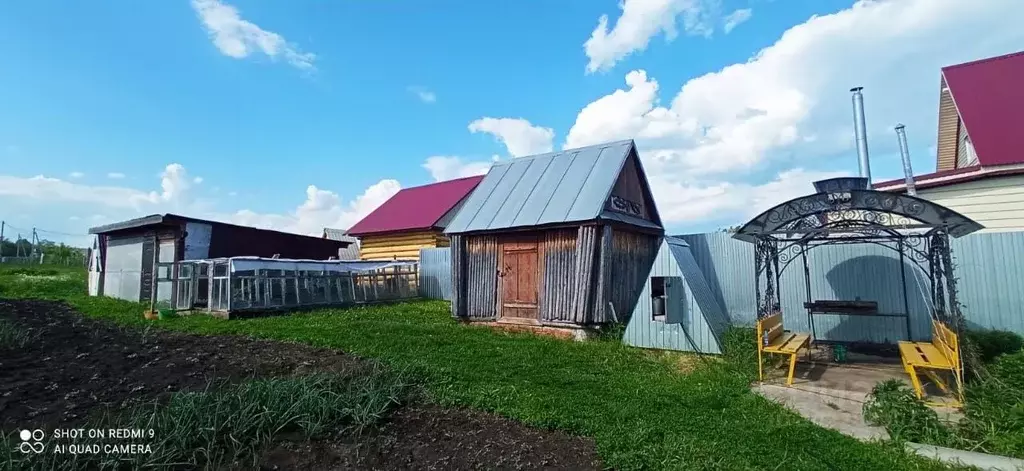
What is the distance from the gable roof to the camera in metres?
11.5

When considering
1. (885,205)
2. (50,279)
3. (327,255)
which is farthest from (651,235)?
(50,279)

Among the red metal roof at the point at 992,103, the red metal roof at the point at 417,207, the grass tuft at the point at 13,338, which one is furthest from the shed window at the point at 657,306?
the red metal roof at the point at 417,207

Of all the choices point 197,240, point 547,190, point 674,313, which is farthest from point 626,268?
point 197,240

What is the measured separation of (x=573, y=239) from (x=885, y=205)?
5869 millimetres

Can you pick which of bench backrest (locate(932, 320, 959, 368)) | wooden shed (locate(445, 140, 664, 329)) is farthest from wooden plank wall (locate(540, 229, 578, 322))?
bench backrest (locate(932, 320, 959, 368))

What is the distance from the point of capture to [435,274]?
19.7 m

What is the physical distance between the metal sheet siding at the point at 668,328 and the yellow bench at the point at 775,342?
1125mm

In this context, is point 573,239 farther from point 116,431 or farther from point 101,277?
point 101,277

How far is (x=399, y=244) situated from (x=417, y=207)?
2337 millimetres

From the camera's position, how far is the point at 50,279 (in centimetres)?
2447

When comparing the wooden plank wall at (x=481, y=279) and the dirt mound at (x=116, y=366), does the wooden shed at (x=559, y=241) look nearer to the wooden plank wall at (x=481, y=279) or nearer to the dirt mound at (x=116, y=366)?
the wooden plank wall at (x=481, y=279)

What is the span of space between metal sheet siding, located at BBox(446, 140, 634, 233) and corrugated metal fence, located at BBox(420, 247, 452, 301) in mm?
5983

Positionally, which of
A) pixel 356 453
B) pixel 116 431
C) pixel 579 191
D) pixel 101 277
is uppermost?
pixel 579 191

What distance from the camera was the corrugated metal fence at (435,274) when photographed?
1933 centimetres
